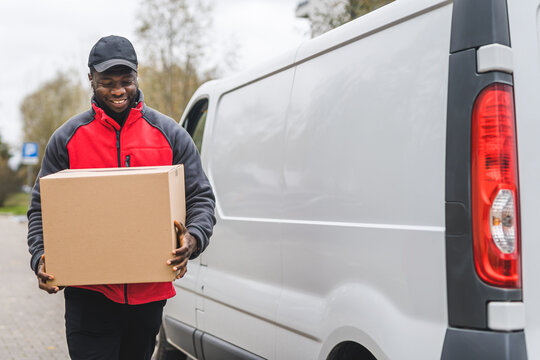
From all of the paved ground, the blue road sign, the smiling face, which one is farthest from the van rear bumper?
the blue road sign

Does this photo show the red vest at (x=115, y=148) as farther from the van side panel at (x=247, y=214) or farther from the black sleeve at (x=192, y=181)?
the van side panel at (x=247, y=214)

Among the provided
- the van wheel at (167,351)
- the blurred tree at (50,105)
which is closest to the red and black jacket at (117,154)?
the van wheel at (167,351)

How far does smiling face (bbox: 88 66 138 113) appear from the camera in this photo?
2.98m

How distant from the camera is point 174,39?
20.5 metres

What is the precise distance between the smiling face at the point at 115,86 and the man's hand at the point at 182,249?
1.90ft

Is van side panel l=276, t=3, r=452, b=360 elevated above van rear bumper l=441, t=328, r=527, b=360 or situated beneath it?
elevated above

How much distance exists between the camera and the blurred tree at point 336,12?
25.2 feet

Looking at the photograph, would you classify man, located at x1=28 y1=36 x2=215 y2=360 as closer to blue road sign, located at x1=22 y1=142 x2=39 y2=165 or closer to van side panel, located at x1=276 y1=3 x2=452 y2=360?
van side panel, located at x1=276 y1=3 x2=452 y2=360

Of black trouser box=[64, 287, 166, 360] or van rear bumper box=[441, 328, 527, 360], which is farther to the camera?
black trouser box=[64, 287, 166, 360]

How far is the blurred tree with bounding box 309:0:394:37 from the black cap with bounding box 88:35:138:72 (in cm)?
505

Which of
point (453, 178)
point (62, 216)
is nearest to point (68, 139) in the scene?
point (62, 216)

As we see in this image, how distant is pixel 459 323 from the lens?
229 cm

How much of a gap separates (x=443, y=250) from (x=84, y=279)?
53.1 inches

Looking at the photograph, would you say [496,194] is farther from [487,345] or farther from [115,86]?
[115,86]
